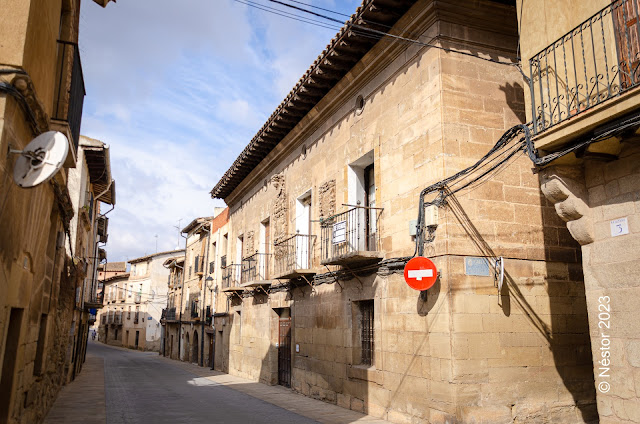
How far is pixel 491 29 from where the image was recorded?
868cm

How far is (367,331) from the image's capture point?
10008 millimetres

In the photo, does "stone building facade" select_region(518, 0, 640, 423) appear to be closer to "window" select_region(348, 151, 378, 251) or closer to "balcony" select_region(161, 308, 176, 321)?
"window" select_region(348, 151, 378, 251)

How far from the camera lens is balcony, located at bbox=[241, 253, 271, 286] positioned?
50.8 feet

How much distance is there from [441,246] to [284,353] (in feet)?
25.5

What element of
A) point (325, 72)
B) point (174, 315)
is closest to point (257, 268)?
point (325, 72)

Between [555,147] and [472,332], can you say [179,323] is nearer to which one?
[472,332]

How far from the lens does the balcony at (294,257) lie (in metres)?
11.9

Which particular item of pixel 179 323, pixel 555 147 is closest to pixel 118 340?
pixel 179 323

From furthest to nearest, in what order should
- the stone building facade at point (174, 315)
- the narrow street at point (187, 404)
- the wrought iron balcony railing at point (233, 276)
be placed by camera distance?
the stone building facade at point (174, 315)
the wrought iron balcony railing at point (233, 276)
the narrow street at point (187, 404)

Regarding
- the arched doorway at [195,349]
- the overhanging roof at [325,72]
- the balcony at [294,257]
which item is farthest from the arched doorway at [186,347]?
the balcony at [294,257]

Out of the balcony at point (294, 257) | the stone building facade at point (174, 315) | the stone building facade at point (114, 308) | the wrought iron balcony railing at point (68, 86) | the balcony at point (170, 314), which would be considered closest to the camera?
the wrought iron balcony railing at point (68, 86)

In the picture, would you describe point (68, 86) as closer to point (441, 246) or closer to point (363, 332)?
point (441, 246)

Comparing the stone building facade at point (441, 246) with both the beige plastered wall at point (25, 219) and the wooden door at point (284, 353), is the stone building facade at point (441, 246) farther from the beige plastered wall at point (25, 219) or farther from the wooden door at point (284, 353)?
the beige plastered wall at point (25, 219)

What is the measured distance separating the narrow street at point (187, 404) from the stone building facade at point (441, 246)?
0.76m
